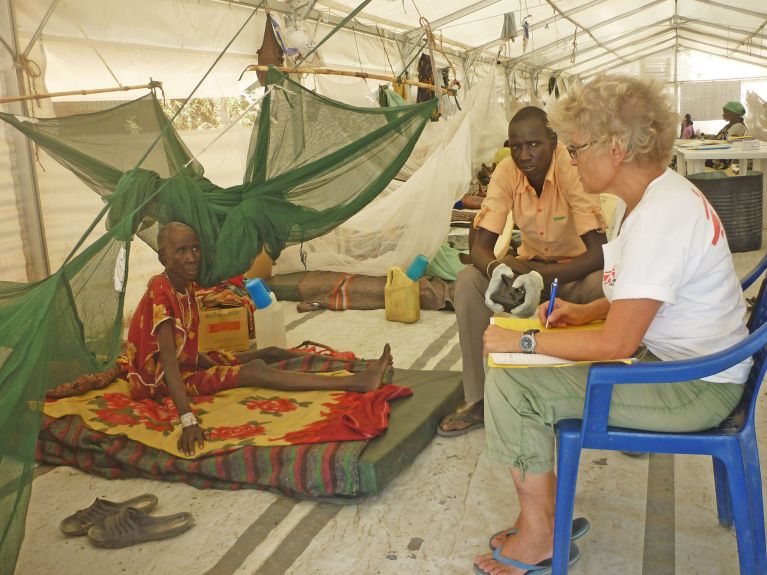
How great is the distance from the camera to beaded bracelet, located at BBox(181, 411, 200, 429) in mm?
2227

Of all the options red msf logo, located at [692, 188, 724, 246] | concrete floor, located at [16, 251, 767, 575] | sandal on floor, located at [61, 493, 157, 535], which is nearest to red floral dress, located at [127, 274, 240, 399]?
concrete floor, located at [16, 251, 767, 575]

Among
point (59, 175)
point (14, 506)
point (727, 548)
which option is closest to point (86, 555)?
point (14, 506)

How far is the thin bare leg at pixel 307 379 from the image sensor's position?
2.54 metres

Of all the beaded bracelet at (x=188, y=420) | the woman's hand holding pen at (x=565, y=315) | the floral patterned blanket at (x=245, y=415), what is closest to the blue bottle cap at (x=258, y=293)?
the floral patterned blanket at (x=245, y=415)

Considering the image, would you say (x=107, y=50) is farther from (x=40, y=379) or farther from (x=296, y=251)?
(x=40, y=379)

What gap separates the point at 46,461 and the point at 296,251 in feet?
8.01

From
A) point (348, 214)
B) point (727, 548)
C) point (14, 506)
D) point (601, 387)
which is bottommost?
point (727, 548)

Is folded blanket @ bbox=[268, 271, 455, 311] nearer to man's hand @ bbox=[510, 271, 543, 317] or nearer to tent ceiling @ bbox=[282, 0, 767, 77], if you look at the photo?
man's hand @ bbox=[510, 271, 543, 317]

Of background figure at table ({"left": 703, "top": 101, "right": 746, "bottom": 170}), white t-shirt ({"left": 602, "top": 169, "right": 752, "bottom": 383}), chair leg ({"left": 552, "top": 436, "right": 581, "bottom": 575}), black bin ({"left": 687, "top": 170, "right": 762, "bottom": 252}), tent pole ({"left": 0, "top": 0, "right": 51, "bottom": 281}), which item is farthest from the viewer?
background figure at table ({"left": 703, "top": 101, "right": 746, "bottom": 170})

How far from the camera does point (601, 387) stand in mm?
1396

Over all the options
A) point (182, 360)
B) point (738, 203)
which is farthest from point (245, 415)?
point (738, 203)

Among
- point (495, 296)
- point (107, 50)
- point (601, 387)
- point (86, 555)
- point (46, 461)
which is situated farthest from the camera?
point (107, 50)

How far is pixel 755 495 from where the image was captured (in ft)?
4.67

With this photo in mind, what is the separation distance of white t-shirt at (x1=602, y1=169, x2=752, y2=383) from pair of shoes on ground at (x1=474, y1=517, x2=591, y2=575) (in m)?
0.52
